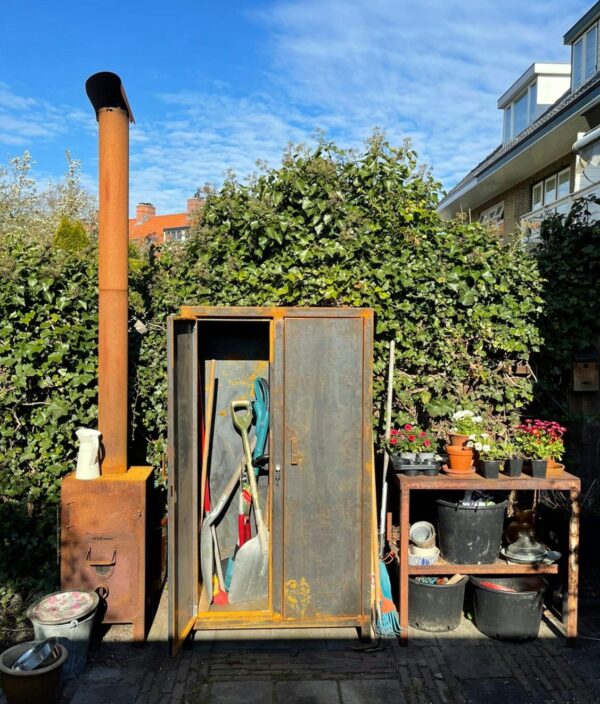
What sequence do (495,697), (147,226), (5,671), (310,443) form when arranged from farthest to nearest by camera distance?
1. (147,226)
2. (310,443)
3. (495,697)
4. (5,671)

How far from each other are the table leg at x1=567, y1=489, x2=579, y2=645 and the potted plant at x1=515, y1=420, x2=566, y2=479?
272 mm

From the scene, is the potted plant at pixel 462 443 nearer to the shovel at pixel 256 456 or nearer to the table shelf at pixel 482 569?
the table shelf at pixel 482 569

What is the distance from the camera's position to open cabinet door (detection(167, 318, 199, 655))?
135 inches

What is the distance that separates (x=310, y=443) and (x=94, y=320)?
1.95m

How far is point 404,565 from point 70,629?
2.14 metres

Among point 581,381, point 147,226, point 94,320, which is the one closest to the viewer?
point 94,320

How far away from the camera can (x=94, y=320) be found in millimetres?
4336

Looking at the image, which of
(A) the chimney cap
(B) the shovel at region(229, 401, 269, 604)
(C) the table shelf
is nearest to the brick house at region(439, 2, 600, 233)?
(C) the table shelf

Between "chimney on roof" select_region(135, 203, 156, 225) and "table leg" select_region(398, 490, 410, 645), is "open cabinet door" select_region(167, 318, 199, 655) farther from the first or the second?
"chimney on roof" select_region(135, 203, 156, 225)

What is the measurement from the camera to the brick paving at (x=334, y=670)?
3229mm

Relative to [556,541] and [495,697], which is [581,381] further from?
[495,697]

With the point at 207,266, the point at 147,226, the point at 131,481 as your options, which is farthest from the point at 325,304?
the point at 147,226

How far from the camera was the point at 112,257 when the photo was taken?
3900 mm

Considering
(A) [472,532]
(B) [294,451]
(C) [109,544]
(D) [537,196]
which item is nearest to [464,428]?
(A) [472,532]
